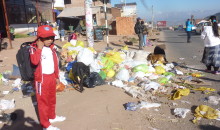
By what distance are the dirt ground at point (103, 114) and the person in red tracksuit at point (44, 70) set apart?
0.48 m

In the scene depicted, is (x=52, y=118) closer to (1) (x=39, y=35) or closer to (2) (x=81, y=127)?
(2) (x=81, y=127)

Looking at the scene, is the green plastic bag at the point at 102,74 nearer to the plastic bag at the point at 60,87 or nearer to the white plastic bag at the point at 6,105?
the plastic bag at the point at 60,87

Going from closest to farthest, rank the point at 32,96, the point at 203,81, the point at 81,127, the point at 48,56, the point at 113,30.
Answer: the point at 48,56, the point at 81,127, the point at 32,96, the point at 203,81, the point at 113,30

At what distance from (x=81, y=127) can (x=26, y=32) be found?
16.6 m

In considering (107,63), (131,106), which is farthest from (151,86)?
(107,63)

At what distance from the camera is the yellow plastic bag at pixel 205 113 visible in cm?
359

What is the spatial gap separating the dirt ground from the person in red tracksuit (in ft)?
1.57

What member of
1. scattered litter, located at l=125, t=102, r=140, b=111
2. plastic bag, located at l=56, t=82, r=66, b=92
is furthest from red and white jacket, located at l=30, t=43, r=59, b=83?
plastic bag, located at l=56, t=82, r=66, b=92

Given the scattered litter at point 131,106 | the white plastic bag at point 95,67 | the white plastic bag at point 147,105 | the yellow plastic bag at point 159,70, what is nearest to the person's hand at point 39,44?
the scattered litter at point 131,106

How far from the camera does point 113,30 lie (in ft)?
86.6

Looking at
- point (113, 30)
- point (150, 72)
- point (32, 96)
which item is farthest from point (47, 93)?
point (113, 30)

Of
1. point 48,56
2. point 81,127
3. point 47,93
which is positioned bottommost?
point 81,127

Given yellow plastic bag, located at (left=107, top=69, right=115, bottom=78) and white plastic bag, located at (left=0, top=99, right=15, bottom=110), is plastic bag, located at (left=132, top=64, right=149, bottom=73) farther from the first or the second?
white plastic bag, located at (left=0, top=99, right=15, bottom=110)

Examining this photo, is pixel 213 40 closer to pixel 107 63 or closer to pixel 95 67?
pixel 107 63
